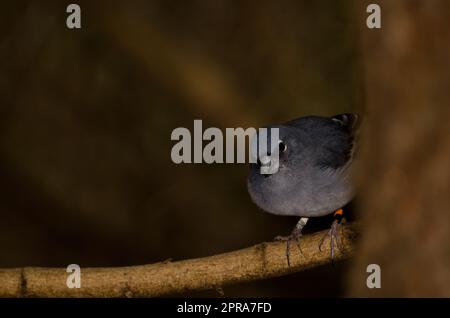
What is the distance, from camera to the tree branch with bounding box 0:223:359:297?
8.34 feet

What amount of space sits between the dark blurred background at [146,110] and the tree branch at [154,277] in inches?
54.9

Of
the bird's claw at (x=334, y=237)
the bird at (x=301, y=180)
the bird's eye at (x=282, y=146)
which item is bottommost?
the bird's claw at (x=334, y=237)

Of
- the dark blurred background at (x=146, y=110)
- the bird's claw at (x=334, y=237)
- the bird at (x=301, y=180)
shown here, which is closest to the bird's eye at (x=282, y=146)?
the bird at (x=301, y=180)

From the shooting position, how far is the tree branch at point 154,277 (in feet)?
8.34

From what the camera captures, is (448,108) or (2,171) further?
(2,171)

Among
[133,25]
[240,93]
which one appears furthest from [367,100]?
[133,25]

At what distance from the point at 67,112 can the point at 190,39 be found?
905mm

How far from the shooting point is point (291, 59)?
407 centimetres

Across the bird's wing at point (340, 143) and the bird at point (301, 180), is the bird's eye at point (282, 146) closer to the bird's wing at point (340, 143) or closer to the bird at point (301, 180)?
the bird at point (301, 180)

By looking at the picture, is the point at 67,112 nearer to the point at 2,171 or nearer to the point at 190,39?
the point at 2,171

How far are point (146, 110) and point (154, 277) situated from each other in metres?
1.90

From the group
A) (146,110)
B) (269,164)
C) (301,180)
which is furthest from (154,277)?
(146,110)

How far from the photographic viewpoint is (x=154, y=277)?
2.55 meters

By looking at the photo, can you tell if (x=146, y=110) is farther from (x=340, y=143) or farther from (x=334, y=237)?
(x=334, y=237)
